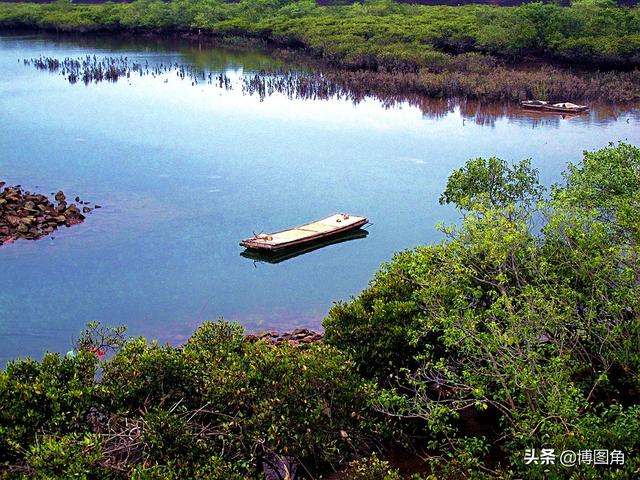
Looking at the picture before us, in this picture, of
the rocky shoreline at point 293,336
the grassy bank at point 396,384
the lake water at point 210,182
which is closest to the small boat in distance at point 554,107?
the lake water at point 210,182

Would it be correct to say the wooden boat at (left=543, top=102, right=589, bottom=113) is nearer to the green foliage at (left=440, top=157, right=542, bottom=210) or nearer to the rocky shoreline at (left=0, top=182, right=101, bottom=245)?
the green foliage at (left=440, top=157, right=542, bottom=210)

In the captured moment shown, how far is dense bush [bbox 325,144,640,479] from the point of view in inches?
390

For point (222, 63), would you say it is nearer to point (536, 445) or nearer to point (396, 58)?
point (396, 58)

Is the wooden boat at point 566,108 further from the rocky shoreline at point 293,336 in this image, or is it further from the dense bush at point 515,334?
the rocky shoreline at point 293,336

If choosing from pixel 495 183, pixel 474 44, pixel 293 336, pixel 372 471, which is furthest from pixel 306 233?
pixel 474 44

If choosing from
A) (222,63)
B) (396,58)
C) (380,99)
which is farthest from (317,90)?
(222,63)

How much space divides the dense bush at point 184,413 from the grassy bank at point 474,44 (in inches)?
1195

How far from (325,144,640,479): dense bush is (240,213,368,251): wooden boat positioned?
658 cm

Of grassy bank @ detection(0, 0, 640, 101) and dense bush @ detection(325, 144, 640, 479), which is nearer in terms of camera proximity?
dense bush @ detection(325, 144, 640, 479)

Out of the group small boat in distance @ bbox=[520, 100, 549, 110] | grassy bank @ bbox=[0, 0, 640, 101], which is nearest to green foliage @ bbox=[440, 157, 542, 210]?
small boat in distance @ bbox=[520, 100, 549, 110]

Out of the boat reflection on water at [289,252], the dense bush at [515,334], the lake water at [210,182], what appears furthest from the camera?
the boat reflection on water at [289,252]

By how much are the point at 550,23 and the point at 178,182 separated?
2972 cm

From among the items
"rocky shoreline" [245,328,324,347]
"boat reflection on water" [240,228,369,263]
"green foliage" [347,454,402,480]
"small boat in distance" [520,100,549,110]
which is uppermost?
"small boat in distance" [520,100,549,110]

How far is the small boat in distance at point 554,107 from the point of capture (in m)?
35.4
